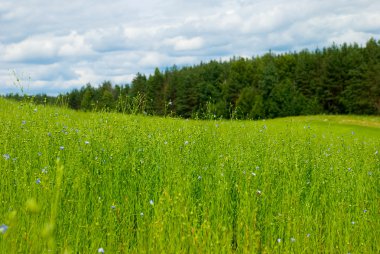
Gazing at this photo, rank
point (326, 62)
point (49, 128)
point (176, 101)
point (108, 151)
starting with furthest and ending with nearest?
point (176, 101), point (326, 62), point (49, 128), point (108, 151)

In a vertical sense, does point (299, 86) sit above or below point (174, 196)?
above

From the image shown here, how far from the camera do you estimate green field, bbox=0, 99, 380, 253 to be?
3869mm

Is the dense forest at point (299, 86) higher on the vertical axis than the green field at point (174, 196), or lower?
higher

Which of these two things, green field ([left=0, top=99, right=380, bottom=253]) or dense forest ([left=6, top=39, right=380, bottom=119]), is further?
dense forest ([left=6, top=39, right=380, bottom=119])

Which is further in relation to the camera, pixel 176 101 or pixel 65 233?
pixel 176 101

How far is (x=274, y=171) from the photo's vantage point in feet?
19.4

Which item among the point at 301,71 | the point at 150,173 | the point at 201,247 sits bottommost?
the point at 201,247

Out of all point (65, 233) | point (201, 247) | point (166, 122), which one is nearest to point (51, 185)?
point (65, 233)

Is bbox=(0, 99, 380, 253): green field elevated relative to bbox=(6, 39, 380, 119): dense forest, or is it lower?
lower

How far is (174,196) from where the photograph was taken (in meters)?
4.72

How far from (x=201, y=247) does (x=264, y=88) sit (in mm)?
53553

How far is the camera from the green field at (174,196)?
3.87m

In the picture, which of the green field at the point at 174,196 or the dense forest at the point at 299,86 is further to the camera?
the dense forest at the point at 299,86

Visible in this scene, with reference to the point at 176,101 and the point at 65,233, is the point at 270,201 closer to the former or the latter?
the point at 65,233
